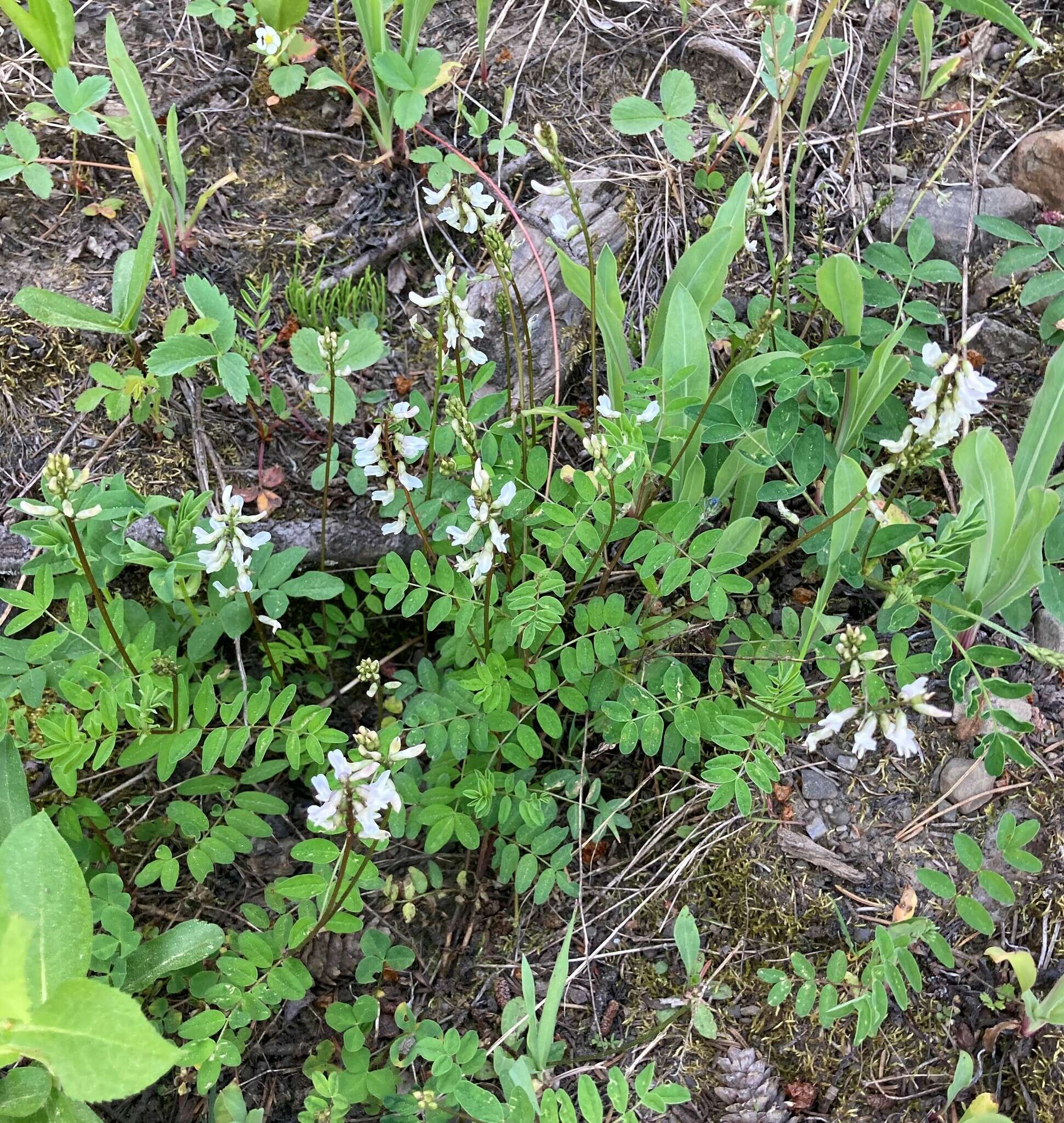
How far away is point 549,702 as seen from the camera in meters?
2.41

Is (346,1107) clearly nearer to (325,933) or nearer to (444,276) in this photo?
(325,933)

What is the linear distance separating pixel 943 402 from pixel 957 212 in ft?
5.16

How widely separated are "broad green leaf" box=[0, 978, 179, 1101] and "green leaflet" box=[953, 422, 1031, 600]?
1891 millimetres

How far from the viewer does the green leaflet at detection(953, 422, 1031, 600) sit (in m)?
1.99

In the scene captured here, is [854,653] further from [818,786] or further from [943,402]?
[818,786]

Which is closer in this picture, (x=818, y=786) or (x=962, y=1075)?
(x=962, y=1075)

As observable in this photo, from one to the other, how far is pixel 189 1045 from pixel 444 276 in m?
1.67

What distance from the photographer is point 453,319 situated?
204 centimetres

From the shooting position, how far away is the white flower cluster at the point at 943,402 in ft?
5.29

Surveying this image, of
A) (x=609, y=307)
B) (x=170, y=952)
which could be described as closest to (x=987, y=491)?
(x=609, y=307)

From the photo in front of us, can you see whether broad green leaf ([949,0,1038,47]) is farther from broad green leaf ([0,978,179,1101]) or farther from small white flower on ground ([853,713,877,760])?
broad green leaf ([0,978,179,1101])

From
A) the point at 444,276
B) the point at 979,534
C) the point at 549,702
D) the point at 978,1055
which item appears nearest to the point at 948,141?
the point at 979,534

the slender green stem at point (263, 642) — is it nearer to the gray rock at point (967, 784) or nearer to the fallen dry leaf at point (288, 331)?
the fallen dry leaf at point (288, 331)

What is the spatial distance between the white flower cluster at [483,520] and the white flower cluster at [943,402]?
76 cm
